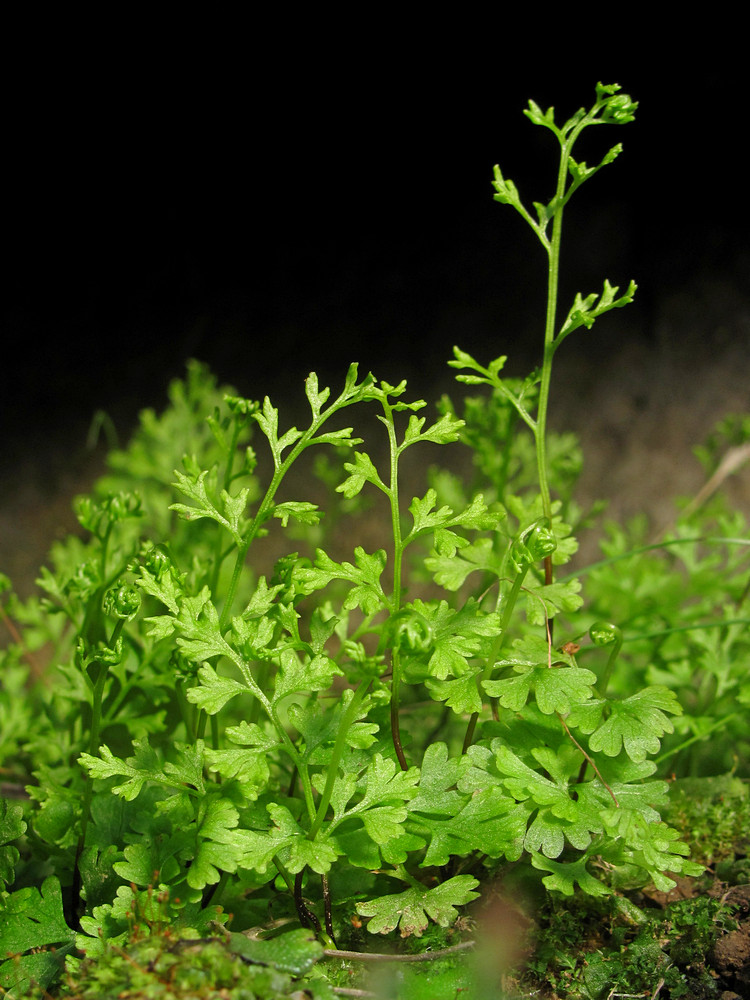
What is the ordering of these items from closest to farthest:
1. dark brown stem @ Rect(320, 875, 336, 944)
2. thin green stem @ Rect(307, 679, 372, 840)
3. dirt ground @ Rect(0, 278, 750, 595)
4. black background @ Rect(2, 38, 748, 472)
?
thin green stem @ Rect(307, 679, 372, 840)
dark brown stem @ Rect(320, 875, 336, 944)
black background @ Rect(2, 38, 748, 472)
dirt ground @ Rect(0, 278, 750, 595)

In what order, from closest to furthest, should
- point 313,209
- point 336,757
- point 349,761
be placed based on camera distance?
point 336,757 → point 349,761 → point 313,209

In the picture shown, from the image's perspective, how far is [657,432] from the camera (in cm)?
251

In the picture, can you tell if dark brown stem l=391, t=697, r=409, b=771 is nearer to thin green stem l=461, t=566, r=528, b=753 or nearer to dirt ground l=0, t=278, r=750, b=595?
thin green stem l=461, t=566, r=528, b=753

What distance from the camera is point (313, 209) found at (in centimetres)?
248

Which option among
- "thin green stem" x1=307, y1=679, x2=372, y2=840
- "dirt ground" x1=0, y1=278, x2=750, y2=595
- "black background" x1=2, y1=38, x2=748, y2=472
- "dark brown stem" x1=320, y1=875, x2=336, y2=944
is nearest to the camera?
"thin green stem" x1=307, y1=679, x2=372, y2=840

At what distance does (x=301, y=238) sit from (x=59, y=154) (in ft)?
2.44

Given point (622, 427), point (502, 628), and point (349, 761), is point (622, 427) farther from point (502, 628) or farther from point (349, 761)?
point (349, 761)

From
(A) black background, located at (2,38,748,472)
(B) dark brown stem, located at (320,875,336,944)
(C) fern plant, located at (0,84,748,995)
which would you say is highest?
(A) black background, located at (2,38,748,472)

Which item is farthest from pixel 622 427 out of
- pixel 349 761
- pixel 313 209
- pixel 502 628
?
pixel 349 761

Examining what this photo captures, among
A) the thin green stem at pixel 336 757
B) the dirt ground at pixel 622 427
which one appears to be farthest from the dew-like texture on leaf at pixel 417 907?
the dirt ground at pixel 622 427

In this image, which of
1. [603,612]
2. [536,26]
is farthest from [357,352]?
[603,612]

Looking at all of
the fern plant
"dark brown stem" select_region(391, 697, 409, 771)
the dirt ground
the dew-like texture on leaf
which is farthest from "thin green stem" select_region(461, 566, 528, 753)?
the dirt ground

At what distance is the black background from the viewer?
226 cm

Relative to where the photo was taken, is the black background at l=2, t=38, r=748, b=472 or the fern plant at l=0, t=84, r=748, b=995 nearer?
the fern plant at l=0, t=84, r=748, b=995
